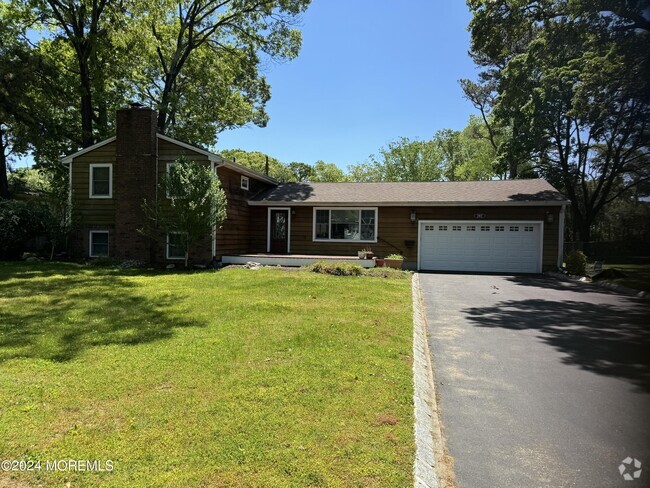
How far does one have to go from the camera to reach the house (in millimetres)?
15203

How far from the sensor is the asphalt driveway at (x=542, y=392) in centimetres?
277

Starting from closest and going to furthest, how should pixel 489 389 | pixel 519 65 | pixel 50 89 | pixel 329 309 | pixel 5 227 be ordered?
1. pixel 489 389
2. pixel 329 309
3. pixel 5 227
4. pixel 519 65
5. pixel 50 89

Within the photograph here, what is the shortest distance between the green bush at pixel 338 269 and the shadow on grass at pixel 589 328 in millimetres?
4805

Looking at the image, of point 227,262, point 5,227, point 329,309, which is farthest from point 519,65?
point 5,227

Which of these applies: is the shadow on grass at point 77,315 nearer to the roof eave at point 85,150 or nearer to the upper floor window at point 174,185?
the upper floor window at point 174,185

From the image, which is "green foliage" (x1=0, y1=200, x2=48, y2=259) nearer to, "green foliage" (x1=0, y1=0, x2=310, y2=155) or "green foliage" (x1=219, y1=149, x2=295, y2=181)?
"green foliage" (x1=0, y1=0, x2=310, y2=155)

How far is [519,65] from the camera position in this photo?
1861cm

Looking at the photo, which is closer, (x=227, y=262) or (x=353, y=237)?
(x=227, y=262)

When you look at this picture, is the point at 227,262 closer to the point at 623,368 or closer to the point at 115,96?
the point at 623,368

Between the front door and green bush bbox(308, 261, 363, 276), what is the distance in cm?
481

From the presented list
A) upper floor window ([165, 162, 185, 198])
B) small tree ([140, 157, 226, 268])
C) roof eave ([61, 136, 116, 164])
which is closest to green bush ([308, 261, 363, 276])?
small tree ([140, 157, 226, 268])

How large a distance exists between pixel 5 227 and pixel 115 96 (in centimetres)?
1164

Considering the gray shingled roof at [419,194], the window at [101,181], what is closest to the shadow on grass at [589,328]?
the gray shingled roof at [419,194]

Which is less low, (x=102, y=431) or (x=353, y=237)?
(x=353, y=237)
